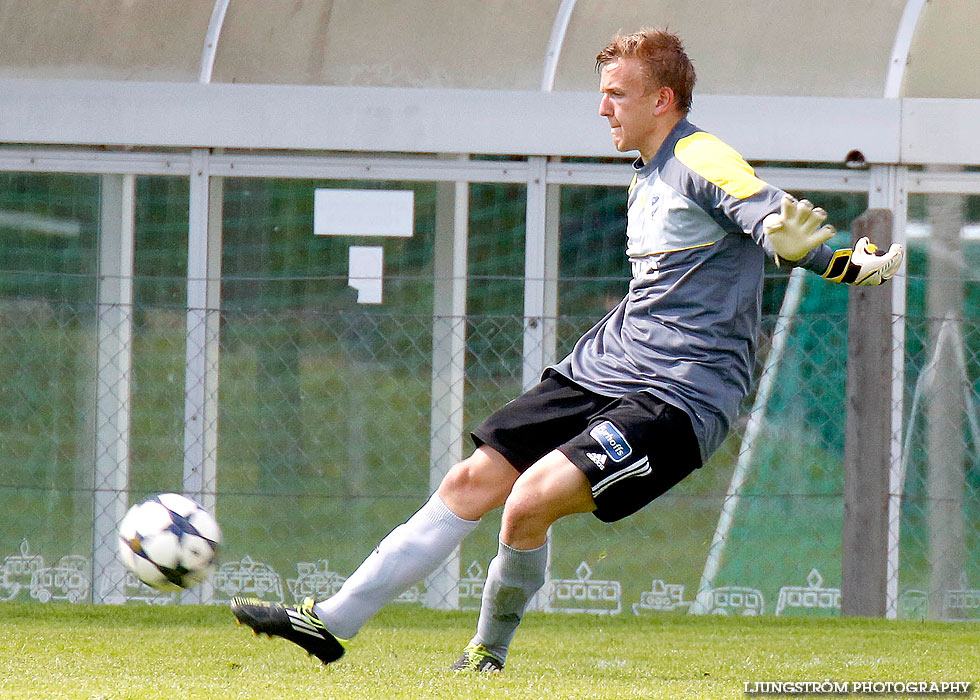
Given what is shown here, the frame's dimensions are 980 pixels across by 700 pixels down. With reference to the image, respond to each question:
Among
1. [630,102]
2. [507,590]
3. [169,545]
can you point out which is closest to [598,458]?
[507,590]

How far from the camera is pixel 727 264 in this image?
3.58 meters

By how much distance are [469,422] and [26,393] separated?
2.15 metres

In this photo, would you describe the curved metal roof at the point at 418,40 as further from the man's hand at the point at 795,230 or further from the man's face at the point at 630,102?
the man's hand at the point at 795,230

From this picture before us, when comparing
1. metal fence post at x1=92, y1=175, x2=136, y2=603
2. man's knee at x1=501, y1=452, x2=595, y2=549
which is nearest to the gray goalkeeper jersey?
man's knee at x1=501, y1=452, x2=595, y2=549

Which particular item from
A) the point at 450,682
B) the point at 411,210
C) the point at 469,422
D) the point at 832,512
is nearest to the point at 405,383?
the point at 469,422

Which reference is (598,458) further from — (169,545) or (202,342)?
(202,342)

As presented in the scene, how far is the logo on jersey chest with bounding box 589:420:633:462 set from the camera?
3422mm

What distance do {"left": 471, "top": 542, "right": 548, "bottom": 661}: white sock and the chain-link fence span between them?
2589mm

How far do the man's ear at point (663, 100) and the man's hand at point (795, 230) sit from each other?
2.26ft

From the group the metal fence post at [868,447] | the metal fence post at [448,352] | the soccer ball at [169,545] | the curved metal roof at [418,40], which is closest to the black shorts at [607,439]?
the soccer ball at [169,545]

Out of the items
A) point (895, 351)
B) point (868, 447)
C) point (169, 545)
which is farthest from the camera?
point (895, 351)

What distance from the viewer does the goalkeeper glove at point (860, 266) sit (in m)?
3.16

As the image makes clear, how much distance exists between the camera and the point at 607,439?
11.3 feet

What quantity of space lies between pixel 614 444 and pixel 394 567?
0.70m
